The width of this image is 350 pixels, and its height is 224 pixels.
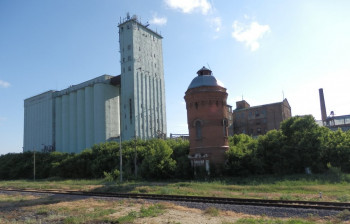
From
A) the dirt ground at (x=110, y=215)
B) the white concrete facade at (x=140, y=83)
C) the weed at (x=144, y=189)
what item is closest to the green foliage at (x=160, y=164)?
the weed at (x=144, y=189)

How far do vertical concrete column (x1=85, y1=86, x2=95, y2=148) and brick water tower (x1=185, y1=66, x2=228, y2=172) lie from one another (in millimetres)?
37719

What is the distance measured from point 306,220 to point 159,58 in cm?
5804

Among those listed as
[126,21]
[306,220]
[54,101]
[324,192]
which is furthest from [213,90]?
[54,101]

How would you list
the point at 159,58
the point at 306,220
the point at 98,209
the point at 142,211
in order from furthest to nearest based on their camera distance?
the point at 159,58
the point at 98,209
the point at 142,211
the point at 306,220

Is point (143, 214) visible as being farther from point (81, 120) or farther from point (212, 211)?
point (81, 120)

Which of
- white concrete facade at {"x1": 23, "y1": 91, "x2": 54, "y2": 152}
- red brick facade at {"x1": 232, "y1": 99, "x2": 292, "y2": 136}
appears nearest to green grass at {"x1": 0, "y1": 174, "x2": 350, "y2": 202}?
red brick facade at {"x1": 232, "y1": 99, "x2": 292, "y2": 136}

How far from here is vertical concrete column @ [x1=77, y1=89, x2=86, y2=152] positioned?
211 ft

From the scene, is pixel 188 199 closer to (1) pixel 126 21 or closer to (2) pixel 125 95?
(2) pixel 125 95

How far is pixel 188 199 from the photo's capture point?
16703 mm

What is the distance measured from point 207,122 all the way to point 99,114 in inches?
1488

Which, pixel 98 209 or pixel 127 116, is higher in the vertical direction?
pixel 127 116

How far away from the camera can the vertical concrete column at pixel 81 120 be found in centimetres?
6431

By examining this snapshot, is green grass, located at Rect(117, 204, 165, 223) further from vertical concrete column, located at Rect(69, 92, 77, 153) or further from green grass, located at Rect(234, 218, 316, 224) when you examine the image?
vertical concrete column, located at Rect(69, 92, 77, 153)

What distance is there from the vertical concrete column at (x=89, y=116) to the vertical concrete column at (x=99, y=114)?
7.18 feet
